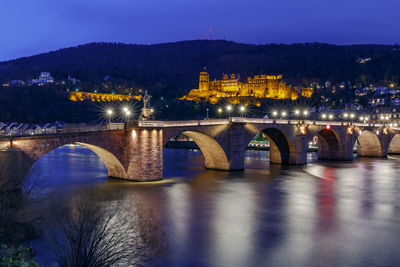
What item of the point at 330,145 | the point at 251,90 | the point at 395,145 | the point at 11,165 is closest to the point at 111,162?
the point at 11,165

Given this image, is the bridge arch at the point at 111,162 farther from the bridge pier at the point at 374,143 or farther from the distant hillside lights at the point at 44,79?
Answer: the distant hillside lights at the point at 44,79

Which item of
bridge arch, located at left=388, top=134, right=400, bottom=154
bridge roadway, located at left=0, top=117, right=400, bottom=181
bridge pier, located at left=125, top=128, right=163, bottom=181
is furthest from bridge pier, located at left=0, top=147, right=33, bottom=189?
bridge arch, located at left=388, top=134, right=400, bottom=154

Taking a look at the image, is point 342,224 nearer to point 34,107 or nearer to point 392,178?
point 392,178

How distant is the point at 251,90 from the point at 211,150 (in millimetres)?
119571

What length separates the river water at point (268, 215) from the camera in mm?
17891

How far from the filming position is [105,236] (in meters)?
15.6

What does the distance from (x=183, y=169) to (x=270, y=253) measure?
30831 millimetres

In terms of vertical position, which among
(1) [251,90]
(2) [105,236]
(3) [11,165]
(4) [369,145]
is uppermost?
(1) [251,90]

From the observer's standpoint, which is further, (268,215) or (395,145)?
(395,145)

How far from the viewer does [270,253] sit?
59.4 ft

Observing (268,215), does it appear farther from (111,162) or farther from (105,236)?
(111,162)

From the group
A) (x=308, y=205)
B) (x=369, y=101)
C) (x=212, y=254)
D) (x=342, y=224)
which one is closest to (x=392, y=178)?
(x=308, y=205)

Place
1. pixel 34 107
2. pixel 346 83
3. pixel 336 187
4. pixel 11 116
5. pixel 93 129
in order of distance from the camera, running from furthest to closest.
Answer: pixel 346 83 < pixel 34 107 < pixel 11 116 < pixel 336 187 < pixel 93 129

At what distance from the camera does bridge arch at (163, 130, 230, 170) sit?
42.4 m
